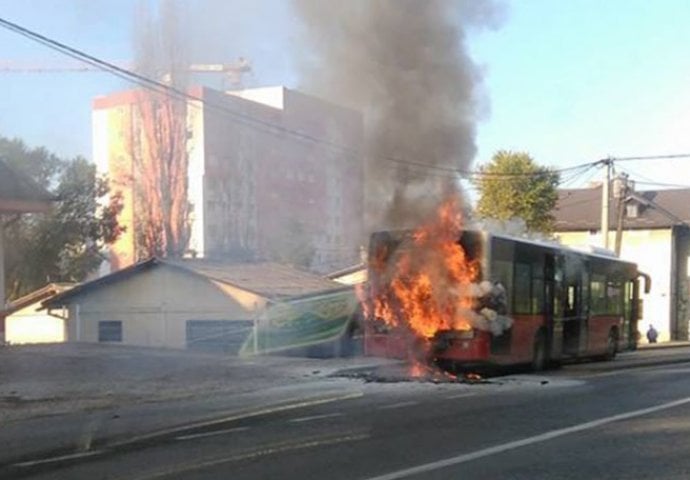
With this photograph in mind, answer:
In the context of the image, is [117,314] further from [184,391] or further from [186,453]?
[186,453]

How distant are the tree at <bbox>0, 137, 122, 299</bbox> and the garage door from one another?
4.08 meters

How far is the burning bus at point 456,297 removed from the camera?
15836mm

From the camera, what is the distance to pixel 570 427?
948 centimetres

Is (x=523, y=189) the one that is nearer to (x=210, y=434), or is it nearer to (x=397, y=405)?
(x=397, y=405)

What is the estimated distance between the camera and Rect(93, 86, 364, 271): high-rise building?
1412 cm

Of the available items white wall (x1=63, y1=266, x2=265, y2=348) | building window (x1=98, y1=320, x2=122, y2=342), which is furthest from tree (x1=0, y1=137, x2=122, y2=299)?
building window (x1=98, y1=320, x2=122, y2=342)

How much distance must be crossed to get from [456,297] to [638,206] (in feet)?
128

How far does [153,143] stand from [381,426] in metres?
6.23

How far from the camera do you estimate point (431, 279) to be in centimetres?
1598

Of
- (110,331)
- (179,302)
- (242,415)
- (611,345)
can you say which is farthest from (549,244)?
(110,331)

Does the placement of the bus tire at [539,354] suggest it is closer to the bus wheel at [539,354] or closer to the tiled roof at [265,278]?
the bus wheel at [539,354]

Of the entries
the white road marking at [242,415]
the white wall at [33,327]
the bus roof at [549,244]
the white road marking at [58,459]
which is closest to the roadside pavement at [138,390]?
the white road marking at [242,415]

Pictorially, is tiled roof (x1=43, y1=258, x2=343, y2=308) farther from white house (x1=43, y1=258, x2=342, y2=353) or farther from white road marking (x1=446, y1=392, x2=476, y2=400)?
white road marking (x1=446, y1=392, x2=476, y2=400)

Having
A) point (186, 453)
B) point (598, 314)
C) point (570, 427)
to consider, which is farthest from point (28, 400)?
point (598, 314)
